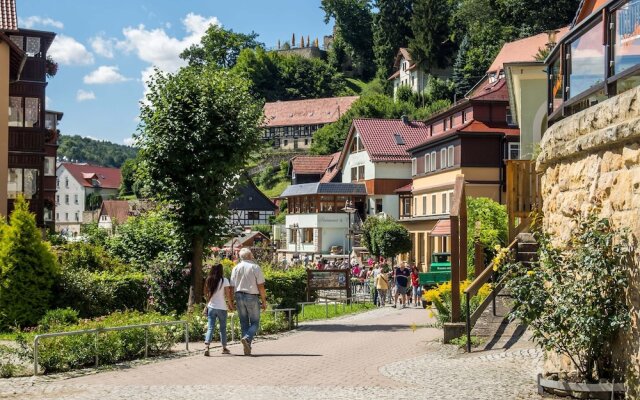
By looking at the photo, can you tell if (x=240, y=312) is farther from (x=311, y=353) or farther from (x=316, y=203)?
(x=316, y=203)

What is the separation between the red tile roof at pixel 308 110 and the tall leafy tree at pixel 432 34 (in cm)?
1701

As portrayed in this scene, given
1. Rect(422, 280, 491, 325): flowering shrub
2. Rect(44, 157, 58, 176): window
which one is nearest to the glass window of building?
Rect(422, 280, 491, 325): flowering shrub

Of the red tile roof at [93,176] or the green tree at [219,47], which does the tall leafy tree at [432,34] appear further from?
the red tile roof at [93,176]

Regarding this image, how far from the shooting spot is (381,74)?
13162 centimetres

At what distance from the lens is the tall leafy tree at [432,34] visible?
111688 mm

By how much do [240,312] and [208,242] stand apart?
8002mm

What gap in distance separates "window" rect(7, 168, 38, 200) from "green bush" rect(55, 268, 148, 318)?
70.7 ft

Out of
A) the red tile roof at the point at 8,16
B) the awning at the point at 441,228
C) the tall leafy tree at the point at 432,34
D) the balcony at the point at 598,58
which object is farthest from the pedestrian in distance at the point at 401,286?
the tall leafy tree at the point at 432,34

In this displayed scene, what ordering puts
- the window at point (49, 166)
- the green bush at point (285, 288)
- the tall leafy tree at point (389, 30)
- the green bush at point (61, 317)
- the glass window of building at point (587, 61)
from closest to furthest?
the glass window of building at point (587, 61) → the green bush at point (61, 317) → the green bush at point (285, 288) → the window at point (49, 166) → the tall leafy tree at point (389, 30)

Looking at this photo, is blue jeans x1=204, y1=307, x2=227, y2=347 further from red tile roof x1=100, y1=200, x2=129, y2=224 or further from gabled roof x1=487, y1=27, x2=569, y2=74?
red tile roof x1=100, y1=200, x2=129, y2=224

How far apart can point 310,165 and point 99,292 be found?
68.5 metres

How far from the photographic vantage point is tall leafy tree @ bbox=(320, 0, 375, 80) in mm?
150375

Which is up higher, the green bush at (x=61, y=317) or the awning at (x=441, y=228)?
the awning at (x=441, y=228)

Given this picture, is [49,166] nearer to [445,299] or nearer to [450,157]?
[450,157]
